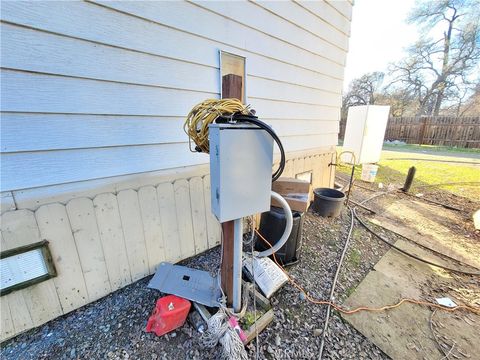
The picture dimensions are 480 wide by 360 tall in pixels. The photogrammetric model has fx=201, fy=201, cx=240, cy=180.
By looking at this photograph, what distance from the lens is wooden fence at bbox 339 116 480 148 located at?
1012 cm

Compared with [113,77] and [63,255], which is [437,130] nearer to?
[113,77]

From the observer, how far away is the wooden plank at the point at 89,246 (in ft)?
4.77

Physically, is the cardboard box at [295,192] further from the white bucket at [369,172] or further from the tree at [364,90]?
the tree at [364,90]

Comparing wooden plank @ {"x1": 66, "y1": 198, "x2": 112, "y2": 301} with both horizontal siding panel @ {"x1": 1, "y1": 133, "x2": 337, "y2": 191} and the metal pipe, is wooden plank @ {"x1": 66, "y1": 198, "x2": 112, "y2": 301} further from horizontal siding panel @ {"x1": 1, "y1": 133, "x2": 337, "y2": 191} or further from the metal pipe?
the metal pipe

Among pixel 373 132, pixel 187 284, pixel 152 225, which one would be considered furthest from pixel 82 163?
pixel 373 132

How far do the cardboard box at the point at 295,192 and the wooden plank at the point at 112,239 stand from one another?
Result: 1427mm

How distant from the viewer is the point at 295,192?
87.4 inches

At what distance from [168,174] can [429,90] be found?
21808 mm

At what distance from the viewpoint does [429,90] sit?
1566cm

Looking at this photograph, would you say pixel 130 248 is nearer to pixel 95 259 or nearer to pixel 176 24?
pixel 95 259

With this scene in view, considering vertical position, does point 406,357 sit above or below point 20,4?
below

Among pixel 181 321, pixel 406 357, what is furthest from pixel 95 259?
pixel 406 357

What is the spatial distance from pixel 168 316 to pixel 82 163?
1216 mm

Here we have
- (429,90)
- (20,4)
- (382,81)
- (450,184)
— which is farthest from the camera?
(382,81)
